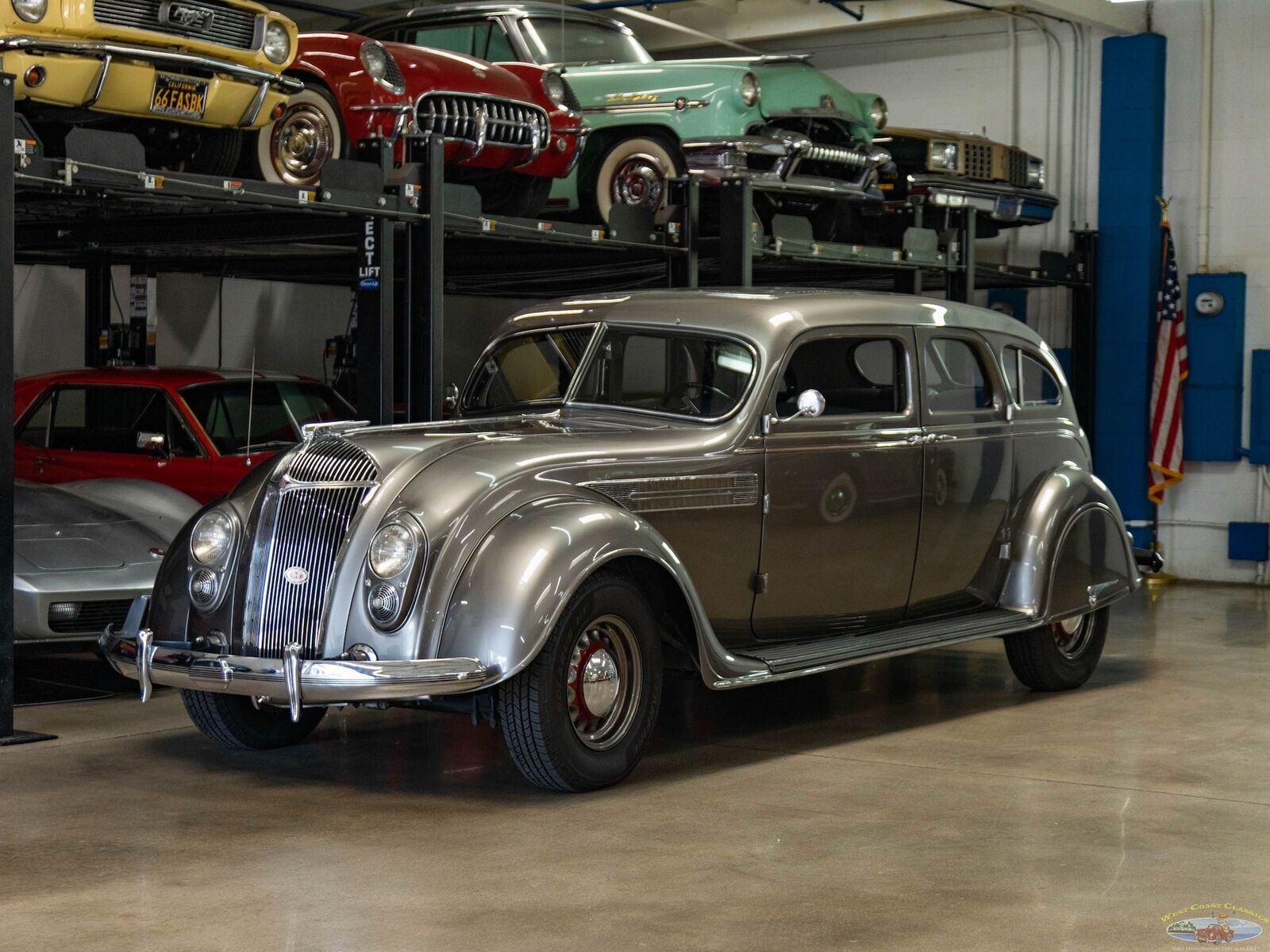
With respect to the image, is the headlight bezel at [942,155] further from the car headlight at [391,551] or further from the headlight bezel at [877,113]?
the car headlight at [391,551]

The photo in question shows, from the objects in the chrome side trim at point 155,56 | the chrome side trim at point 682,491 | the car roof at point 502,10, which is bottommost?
the chrome side trim at point 682,491

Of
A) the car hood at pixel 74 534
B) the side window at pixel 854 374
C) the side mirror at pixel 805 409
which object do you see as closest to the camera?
the side mirror at pixel 805 409

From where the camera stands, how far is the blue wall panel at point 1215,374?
13531 millimetres

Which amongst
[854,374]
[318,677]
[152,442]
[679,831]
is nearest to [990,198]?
[854,374]

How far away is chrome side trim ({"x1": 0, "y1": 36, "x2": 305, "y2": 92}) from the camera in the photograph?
700cm

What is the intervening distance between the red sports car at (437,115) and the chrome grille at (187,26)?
65 cm

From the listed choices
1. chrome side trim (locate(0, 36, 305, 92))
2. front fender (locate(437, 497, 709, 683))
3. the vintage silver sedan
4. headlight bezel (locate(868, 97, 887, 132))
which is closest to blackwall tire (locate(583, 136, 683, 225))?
headlight bezel (locate(868, 97, 887, 132))

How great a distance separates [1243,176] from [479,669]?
10.6 metres

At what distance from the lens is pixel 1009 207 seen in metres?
12.9

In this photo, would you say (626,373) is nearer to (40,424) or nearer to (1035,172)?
(40,424)

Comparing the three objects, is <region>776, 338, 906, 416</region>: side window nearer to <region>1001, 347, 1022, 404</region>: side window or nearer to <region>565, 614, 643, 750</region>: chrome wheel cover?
<region>1001, 347, 1022, 404</region>: side window

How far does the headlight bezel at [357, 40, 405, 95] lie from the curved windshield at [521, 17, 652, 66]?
2.56 m

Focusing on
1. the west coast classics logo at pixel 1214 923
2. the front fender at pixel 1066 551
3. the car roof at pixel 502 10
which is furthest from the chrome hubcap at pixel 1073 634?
the car roof at pixel 502 10

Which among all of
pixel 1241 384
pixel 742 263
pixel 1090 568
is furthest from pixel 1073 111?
pixel 1090 568
